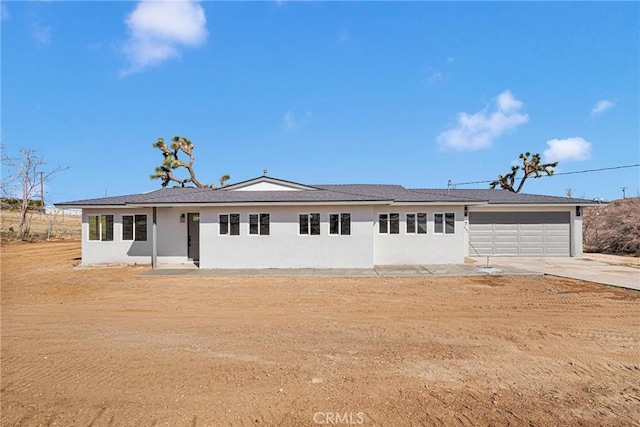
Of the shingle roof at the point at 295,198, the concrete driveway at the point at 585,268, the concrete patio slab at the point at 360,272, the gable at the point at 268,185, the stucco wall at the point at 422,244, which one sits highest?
the gable at the point at 268,185

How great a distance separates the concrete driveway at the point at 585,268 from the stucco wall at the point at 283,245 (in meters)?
6.01

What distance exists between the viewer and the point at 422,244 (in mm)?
16031

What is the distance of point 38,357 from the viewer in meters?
5.43

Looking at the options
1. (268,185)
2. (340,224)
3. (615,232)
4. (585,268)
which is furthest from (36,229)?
(615,232)

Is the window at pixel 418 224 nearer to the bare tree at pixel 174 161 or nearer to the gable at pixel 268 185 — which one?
the gable at pixel 268 185

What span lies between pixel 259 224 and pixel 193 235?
370 cm

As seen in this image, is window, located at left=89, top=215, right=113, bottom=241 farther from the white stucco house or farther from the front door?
the front door

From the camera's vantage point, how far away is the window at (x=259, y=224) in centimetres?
1478

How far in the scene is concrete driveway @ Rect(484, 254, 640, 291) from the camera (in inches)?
460

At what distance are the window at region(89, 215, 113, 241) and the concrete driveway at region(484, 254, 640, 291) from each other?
16472mm

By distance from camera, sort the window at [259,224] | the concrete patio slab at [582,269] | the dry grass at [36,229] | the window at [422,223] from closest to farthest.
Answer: the concrete patio slab at [582,269], the window at [259,224], the window at [422,223], the dry grass at [36,229]

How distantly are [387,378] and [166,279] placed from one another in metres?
10.1

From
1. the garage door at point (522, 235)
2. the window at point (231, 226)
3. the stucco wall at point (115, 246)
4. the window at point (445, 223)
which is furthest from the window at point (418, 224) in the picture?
the stucco wall at point (115, 246)

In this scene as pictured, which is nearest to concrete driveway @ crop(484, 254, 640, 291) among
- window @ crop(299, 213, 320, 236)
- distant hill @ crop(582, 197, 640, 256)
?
distant hill @ crop(582, 197, 640, 256)
